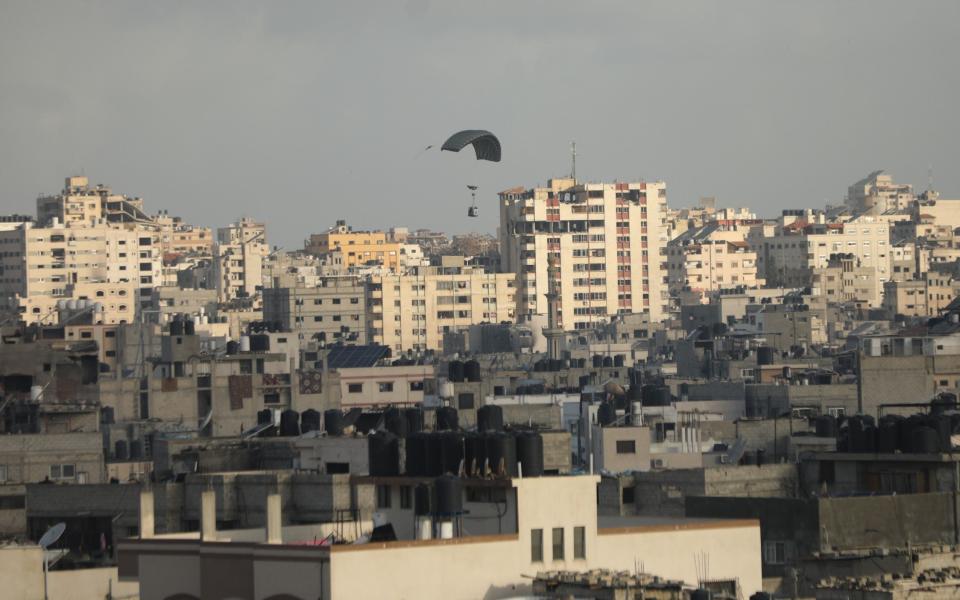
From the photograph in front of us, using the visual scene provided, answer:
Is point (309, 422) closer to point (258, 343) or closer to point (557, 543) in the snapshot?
point (258, 343)

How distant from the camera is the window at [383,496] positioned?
39.5 m

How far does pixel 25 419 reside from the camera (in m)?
83.2

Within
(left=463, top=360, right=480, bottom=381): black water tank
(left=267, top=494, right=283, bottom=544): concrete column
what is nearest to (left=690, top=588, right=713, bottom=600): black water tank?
(left=267, top=494, right=283, bottom=544): concrete column

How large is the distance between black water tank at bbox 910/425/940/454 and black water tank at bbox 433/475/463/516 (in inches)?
604

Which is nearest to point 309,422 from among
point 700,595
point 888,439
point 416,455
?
point 888,439

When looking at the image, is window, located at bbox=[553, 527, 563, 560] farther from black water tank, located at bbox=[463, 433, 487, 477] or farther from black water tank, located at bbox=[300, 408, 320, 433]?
black water tank, located at bbox=[300, 408, 320, 433]

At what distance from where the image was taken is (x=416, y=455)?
3997cm

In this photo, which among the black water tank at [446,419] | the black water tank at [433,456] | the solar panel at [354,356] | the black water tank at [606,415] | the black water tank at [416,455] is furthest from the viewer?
the solar panel at [354,356]

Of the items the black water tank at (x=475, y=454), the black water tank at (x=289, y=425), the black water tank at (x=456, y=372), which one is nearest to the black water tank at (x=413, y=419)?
the black water tank at (x=289, y=425)

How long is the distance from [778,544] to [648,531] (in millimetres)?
7701

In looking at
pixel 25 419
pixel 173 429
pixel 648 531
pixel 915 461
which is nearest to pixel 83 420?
pixel 25 419

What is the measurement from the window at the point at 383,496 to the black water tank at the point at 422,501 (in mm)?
2111

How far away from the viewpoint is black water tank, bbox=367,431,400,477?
138 ft

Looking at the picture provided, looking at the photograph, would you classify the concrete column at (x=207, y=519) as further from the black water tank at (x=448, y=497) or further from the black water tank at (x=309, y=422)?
the black water tank at (x=309, y=422)
